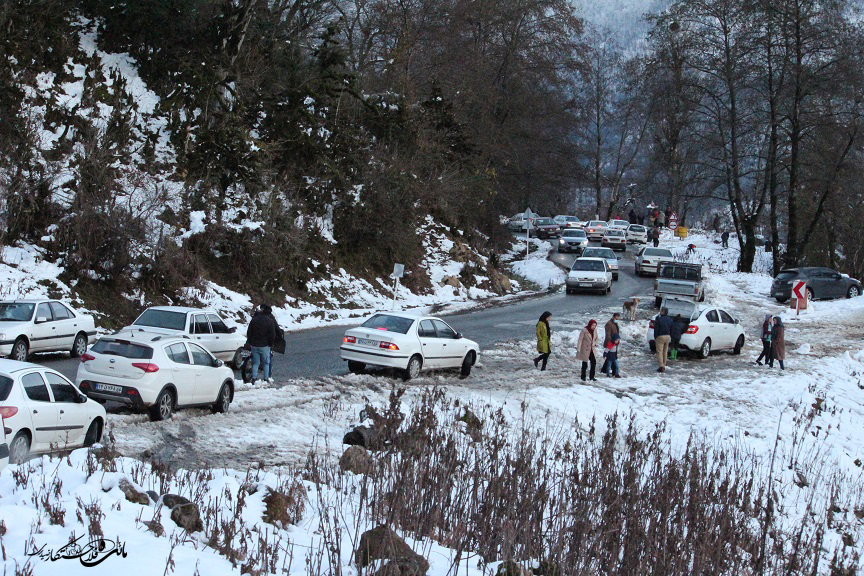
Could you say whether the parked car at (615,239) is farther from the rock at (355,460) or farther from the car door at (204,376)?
the rock at (355,460)

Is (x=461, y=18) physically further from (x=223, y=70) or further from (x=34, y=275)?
(x=34, y=275)

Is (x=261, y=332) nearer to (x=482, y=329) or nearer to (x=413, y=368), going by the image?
(x=413, y=368)

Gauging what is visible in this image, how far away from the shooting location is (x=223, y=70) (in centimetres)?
3531

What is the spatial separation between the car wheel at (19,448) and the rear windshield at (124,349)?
3.35 metres

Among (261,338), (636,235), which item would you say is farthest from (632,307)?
(636,235)

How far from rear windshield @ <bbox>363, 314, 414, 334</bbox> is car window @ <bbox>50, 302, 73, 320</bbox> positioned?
7.16 metres

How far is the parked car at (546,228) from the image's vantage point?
7369 centimetres

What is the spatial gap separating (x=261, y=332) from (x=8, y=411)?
7190 millimetres

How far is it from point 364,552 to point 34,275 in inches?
815

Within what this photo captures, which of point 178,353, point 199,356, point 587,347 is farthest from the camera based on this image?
point 587,347

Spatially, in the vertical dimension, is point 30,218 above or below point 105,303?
above

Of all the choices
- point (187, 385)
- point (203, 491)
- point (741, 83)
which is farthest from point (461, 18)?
point (203, 491)

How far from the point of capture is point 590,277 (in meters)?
41.4

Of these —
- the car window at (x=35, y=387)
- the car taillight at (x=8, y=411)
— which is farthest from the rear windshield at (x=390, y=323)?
the car taillight at (x=8, y=411)
